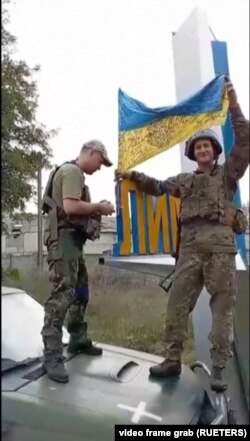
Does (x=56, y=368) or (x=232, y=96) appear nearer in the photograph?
(x=56, y=368)

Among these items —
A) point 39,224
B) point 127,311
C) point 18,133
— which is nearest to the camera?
point 18,133

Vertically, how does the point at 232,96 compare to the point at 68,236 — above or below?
above

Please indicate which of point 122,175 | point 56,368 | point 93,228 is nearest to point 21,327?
point 56,368

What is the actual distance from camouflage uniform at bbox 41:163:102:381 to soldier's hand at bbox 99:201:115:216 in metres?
0.03

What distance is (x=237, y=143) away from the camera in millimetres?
788

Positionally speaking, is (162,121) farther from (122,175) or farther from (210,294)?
(210,294)

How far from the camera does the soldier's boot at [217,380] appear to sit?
34.9 inches

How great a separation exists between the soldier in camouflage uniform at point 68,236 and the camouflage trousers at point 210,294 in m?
0.18

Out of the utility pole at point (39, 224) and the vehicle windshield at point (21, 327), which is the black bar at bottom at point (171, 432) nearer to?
the vehicle windshield at point (21, 327)

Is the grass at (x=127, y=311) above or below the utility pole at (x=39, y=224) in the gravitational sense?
below

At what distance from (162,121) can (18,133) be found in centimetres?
35

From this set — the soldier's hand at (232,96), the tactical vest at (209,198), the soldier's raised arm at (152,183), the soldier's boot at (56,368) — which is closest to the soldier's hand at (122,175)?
the soldier's raised arm at (152,183)

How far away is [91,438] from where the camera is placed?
667mm

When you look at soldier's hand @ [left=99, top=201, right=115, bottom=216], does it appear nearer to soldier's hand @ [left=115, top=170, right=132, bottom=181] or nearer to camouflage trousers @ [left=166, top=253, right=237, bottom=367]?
soldier's hand @ [left=115, top=170, right=132, bottom=181]
